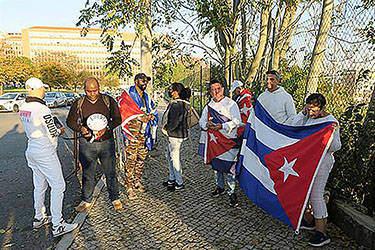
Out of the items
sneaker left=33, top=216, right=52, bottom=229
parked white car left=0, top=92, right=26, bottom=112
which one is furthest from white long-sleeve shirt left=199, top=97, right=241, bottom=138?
parked white car left=0, top=92, right=26, bottom=112

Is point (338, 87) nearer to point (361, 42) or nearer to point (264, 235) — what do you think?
point (361, 42)

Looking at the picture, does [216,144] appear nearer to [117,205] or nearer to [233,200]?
[233,200]

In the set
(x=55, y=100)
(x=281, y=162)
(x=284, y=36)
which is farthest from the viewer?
(x=55, y=100)

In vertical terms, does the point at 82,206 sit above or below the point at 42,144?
below

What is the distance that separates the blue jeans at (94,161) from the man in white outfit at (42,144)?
560mm

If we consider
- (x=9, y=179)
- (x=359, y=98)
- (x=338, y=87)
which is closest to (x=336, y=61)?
(x=338, y=87)

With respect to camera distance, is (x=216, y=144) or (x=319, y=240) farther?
(x=216, y=144)

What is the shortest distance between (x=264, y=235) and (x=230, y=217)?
0.66 meters

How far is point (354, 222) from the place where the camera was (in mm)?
3602

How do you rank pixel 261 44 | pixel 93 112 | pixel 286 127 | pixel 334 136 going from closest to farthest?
pixel 334 136
pixel 286 127
pixel 93 112
pixel 261 44

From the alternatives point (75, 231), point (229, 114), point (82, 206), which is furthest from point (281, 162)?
point (82, 206)

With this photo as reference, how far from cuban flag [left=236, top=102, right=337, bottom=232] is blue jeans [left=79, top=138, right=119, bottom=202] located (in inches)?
82.9

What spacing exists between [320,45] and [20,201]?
20.0 feet

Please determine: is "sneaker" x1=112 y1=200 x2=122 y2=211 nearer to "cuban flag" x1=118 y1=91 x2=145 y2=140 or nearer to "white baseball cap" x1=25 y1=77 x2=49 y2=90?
"cuban flag" x1=118 y1=91 x2=145 y2=140
